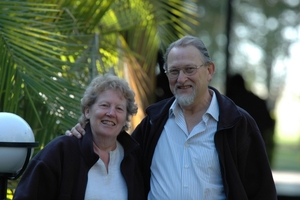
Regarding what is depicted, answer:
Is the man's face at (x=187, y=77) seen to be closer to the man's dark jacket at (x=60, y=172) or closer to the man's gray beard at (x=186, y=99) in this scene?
the man's gray beard at (x=186, y=99)

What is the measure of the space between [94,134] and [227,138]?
0.67m

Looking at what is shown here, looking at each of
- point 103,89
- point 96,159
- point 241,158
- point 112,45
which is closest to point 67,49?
point 112,45

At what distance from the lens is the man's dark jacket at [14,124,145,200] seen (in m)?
2.95

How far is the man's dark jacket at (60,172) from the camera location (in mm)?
2947

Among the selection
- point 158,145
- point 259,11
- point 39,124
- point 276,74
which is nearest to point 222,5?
point 259,11

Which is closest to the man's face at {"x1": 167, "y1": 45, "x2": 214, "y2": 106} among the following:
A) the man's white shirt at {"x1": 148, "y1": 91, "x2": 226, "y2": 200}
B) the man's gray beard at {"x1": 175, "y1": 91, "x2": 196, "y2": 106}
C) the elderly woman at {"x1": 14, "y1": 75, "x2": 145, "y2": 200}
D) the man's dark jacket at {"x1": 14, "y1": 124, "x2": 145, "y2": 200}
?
the man's gray beard at {"x1": 175, "y1": 91, "x2": 196, "y2": 106}

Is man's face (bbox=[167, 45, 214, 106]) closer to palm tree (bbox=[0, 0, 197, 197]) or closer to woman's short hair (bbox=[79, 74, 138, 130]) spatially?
woman's short hair (bbox=[79, 74, 138, 130])

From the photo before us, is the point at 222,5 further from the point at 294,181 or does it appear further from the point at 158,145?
the point at 158,145

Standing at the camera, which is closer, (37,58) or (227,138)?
(227,138)

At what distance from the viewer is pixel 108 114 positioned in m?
3.12

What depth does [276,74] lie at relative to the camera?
7332 millimetres

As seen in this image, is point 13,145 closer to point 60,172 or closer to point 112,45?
point 60,172

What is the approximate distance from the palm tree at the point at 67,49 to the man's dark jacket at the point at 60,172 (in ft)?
3.51

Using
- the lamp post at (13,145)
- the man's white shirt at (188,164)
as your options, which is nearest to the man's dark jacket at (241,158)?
the man's white shirt at (188,164)
